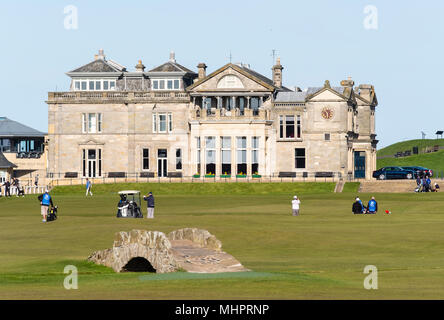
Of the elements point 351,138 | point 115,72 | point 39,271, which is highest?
point 115,72

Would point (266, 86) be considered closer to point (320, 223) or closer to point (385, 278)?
point (320, 223)

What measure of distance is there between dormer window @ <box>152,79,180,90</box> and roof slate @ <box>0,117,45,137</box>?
2425 cm

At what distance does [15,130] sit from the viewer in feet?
425

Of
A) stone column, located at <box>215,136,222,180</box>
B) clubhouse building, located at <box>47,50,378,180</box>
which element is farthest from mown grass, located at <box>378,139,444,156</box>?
stone column, located at <box>215,136,222,180</box>

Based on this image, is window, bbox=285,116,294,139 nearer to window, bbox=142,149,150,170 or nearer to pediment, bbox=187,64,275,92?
pediment, bbox=187,64,275,92

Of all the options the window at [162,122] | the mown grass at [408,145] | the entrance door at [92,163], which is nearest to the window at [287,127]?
the window at [162,122]

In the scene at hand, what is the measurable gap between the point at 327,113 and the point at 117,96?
73.7 feet

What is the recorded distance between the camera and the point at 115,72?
365 feet

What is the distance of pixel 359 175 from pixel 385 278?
80.9 m

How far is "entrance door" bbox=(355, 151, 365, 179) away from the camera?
109375mm

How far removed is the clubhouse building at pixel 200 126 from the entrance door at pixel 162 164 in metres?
0.11

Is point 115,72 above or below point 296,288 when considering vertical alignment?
above

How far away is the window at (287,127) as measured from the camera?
105938 millimetres
